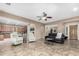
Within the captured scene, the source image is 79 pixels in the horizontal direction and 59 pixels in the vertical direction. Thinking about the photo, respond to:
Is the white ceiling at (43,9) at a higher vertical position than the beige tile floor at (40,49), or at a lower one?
higher

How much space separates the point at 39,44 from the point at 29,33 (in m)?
0.55

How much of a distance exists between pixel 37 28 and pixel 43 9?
29.3 inches

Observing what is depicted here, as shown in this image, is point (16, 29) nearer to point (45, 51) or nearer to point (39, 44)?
point (39, 44)

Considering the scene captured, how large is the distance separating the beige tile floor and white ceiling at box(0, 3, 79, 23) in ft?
3.15

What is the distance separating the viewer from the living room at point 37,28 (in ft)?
8.89

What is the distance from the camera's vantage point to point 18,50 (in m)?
2.87

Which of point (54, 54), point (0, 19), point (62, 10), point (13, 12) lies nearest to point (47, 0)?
point (62, 10)

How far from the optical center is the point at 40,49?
290 centimetres

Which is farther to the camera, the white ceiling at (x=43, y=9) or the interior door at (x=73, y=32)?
the interior door at (x=73, y=32)

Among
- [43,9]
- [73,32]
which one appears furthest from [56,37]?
[43,9]

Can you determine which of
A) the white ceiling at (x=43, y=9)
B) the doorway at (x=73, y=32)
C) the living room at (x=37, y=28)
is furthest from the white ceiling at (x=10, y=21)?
the doorway at (x=73, y=32)

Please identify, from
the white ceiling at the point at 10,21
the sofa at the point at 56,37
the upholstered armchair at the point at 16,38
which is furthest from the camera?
the sofa at the point at 56,37

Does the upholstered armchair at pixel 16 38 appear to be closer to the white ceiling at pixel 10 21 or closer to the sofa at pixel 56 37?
the white ceiling at pixel 10 21

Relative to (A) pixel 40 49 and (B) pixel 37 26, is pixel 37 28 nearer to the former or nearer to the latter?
(B) pixel 37 26
